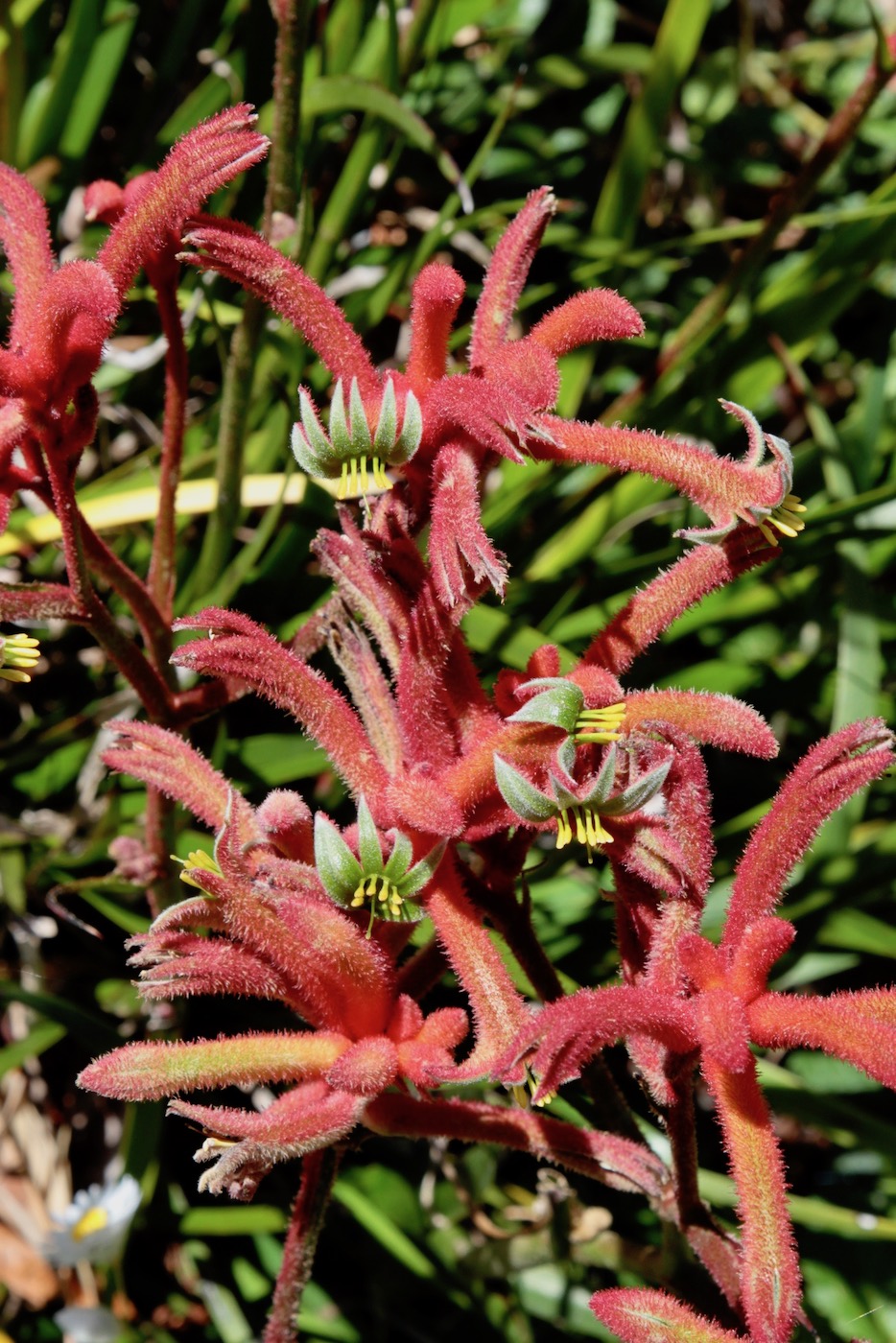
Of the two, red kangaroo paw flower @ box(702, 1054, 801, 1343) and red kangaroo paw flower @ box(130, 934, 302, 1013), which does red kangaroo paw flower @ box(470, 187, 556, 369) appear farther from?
red kangaroo paw flower @ box(702, 1054, 801, 1343)

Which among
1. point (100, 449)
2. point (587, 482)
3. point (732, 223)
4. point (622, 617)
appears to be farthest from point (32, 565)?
point (732, 223)

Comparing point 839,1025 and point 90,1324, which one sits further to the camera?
point 90,1324

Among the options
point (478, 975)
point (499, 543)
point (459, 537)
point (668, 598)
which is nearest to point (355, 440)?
point (459, 537)

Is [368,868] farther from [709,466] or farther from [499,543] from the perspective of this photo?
[499,543]

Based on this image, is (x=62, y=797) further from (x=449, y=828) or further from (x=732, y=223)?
(x=732, y=223)

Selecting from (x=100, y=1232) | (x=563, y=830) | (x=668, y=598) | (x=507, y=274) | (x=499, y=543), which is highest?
(x=507, y=274)

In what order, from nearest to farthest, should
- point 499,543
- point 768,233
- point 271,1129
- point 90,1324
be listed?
point 271,1129, point 90,1324, point 768,233, point 499,543

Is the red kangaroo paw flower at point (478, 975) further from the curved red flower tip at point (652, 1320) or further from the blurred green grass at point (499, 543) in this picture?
the blurred green grass at point (499, 543)
